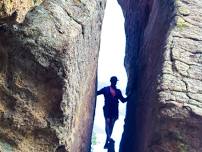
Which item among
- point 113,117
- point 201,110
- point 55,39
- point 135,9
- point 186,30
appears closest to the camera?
point 55,39

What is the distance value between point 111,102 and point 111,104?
61 millimetres

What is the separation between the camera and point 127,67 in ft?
55.7

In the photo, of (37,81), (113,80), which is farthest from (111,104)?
(37,81)

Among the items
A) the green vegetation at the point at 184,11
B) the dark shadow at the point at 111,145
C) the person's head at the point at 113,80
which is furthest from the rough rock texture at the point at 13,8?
the dark shadow at the point at 111,145

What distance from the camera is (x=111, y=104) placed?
42.4 ft

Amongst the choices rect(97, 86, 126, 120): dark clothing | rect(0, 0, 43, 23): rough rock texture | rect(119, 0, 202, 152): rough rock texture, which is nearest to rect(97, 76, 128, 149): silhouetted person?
rect(97, 86, 126, 120): dark clothing

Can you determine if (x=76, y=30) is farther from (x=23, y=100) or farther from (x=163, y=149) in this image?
(x=163, y=149)

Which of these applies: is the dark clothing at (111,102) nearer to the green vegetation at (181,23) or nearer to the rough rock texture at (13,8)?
the green vegetation at (181,23)

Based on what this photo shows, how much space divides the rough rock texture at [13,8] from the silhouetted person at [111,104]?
629 cm

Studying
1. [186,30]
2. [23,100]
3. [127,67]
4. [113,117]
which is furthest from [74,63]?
[127,67]

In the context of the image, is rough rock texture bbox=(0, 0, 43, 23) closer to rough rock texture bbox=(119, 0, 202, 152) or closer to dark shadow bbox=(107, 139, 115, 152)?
rough rock texture bbox=(119, 0, 202, 152)

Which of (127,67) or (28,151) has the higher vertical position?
(127,67)

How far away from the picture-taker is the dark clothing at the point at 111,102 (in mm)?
12797

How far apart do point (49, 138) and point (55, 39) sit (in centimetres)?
160
